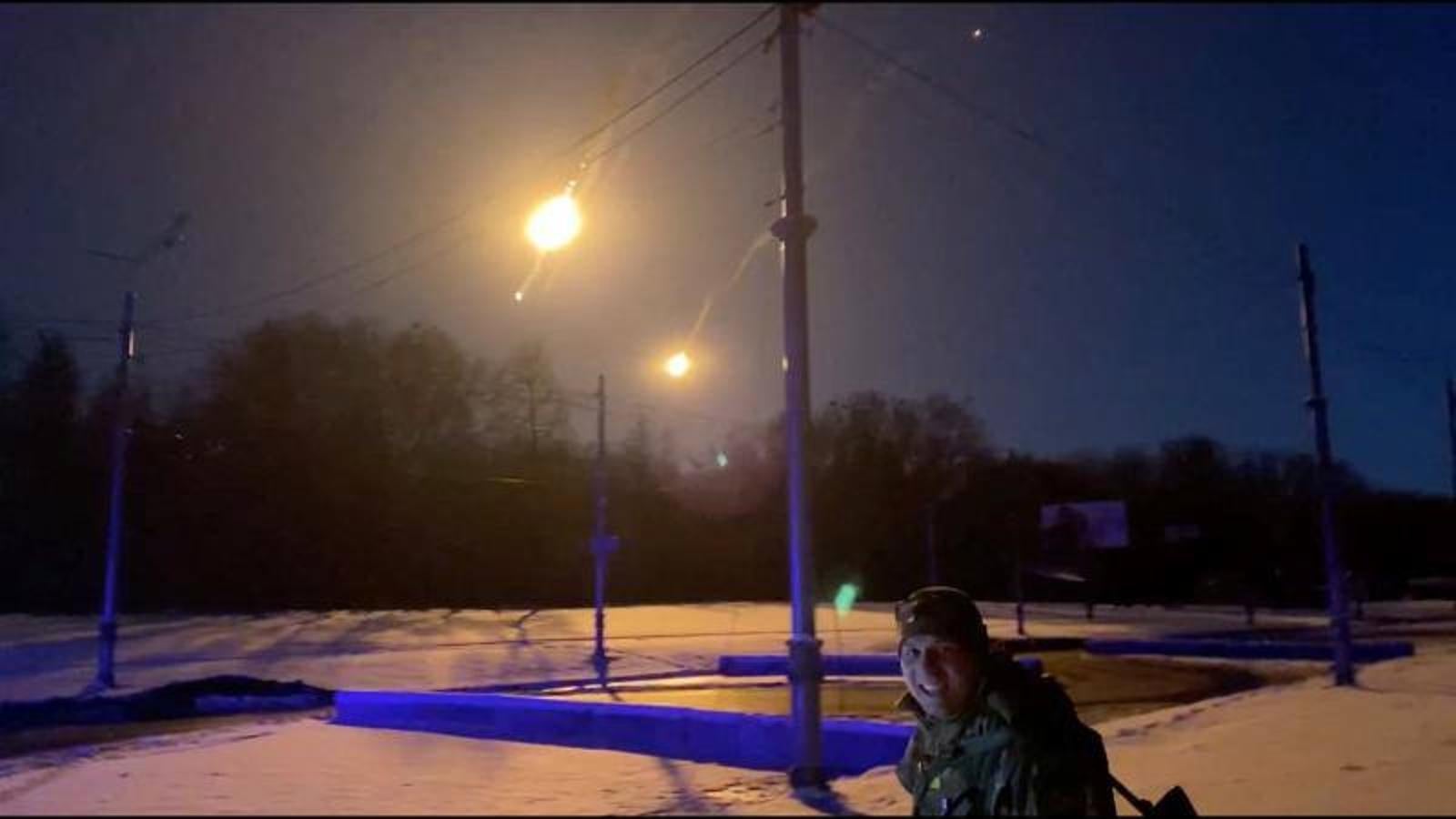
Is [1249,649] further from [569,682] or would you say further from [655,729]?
[655,729]

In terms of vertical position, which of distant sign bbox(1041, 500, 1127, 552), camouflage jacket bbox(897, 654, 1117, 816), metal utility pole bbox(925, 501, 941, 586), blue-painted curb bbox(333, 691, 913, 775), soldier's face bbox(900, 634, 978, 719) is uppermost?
distant sign bbox(1041, 500, 1127, 552)

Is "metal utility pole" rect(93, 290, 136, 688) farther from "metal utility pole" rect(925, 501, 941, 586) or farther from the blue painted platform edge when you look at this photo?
"metal utility pole" rect(925, 501, 941, 586)

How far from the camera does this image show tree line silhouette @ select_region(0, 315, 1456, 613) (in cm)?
3067

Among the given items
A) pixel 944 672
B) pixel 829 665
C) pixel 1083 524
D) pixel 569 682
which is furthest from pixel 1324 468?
pixel 1083 524

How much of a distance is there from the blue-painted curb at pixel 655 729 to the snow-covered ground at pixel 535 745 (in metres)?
0.77

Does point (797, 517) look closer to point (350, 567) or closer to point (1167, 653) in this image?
point (1167, 653)

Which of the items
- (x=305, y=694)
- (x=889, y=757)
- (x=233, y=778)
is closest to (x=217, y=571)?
(x=305, y=694)

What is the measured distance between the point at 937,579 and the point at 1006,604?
36.9 ft

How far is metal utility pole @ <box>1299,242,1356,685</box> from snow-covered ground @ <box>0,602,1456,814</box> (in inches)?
21.4

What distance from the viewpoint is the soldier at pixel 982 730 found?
12.3 feet

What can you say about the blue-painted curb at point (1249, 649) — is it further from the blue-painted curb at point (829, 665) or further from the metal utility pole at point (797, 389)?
the metal utility pole at point (797, 389)

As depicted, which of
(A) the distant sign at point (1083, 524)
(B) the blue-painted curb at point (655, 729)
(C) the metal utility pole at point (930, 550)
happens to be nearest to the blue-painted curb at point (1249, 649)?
(C) the metal utility pole at point (930, 550)

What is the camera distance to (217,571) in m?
36.2

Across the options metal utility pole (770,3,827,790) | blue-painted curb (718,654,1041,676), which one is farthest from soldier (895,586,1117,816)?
blue-painted curb (718,654,1041,676)
